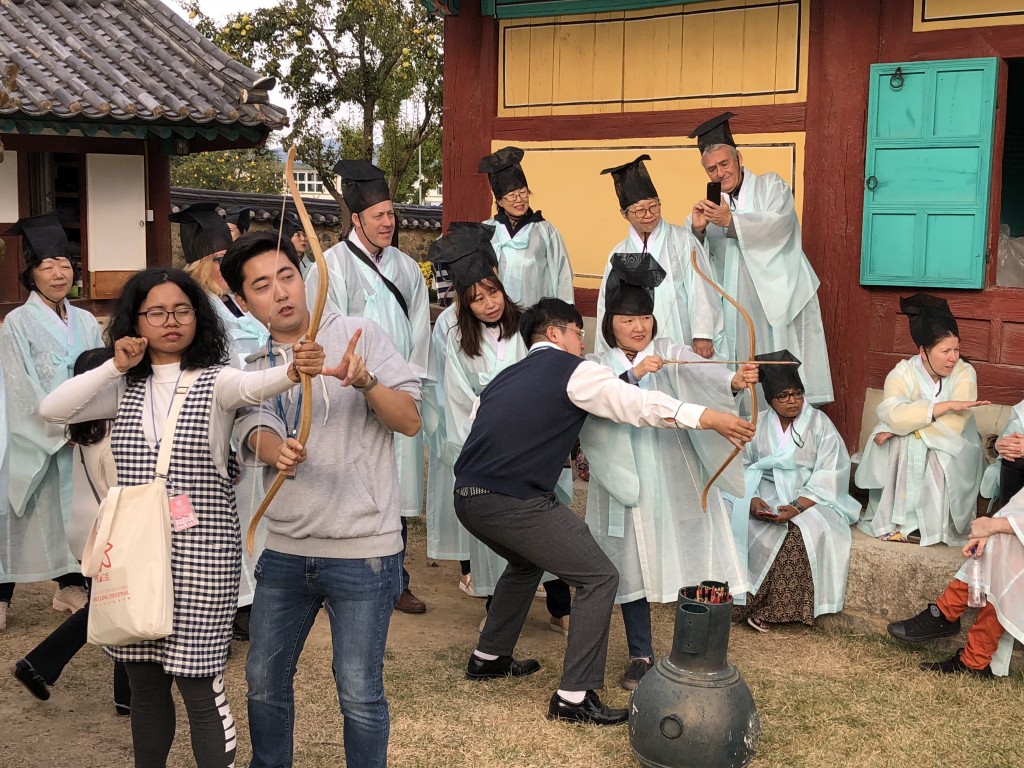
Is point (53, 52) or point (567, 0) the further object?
point (53, 52)

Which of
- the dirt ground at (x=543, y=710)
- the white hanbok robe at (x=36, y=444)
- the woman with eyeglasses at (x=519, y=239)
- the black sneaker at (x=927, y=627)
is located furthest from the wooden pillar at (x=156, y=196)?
the black sneaker at (x=927, y=627)

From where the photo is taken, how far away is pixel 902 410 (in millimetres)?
5691

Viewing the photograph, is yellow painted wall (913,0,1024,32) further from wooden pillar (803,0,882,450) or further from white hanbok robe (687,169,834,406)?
white hanbok robe (687,169,834,406)

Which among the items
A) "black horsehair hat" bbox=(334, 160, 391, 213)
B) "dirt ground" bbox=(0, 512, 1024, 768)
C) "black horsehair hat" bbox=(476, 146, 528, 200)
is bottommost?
"dirt ground" bbox=(0, 512, 1024, 768)

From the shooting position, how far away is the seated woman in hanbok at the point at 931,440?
5.59 m

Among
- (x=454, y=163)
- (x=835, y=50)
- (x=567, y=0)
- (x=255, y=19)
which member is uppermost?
(x=255, y=19)

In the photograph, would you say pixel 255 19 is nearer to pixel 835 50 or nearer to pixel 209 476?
pixel 835 50

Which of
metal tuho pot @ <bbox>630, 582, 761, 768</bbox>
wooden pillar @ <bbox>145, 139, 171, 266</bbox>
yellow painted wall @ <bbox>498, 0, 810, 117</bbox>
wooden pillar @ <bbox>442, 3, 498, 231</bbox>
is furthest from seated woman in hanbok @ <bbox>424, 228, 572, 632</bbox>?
wooden pillar @ <bbox>145, 139, 171, 266</bbox>

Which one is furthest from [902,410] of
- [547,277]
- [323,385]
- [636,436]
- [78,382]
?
[78,382]

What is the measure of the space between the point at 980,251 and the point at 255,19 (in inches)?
667

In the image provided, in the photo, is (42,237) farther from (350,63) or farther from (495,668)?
(350,63)

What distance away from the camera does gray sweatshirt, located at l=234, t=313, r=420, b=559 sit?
3332 mm

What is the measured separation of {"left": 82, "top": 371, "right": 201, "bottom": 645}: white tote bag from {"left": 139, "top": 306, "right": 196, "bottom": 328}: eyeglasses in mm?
452

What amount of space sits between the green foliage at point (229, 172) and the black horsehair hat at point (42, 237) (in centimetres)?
2926
